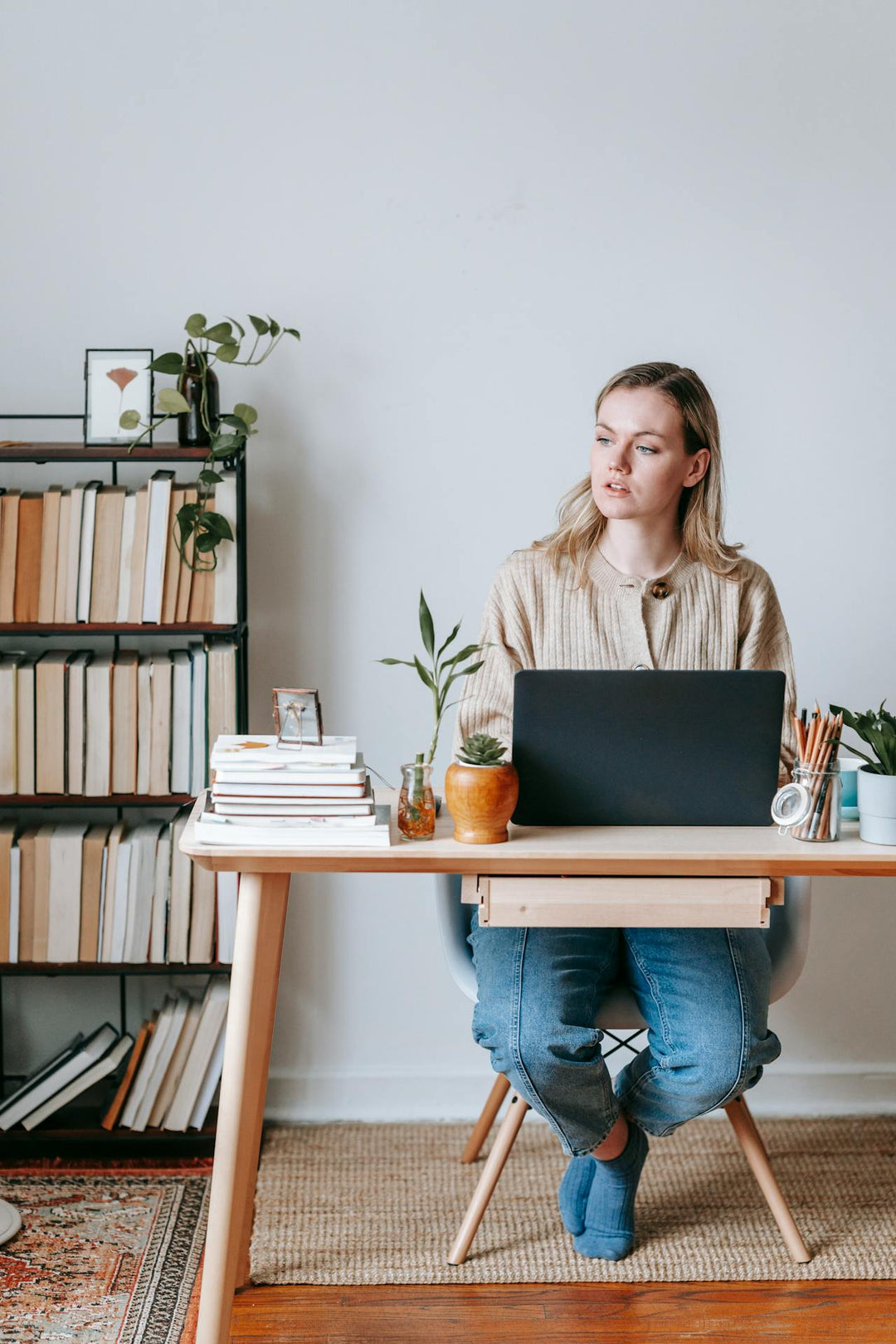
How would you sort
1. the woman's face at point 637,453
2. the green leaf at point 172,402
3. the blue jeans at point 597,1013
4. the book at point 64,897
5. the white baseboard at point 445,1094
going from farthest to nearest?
the white baseboard at point 445,1094, the book at point 64,897, the green leaf at point 172,402, the woman's face at point 637,453, the blue jeans at point 597,1013

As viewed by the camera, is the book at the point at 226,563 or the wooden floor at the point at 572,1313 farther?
the book at the point at 226,563

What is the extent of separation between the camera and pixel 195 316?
2.11m

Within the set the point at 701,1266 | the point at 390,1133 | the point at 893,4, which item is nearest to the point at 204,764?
the point at 390,1133

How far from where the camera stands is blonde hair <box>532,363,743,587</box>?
192cm

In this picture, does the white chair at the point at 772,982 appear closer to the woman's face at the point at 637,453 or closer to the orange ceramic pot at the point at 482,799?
the orange ceramic pot at the point at 482,799

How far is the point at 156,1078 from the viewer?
2.27 metres

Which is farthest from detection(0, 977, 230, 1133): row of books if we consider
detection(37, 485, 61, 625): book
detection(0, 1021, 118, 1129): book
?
detection(37, 485, 61, 625): book

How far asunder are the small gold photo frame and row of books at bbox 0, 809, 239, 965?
0.69 metres

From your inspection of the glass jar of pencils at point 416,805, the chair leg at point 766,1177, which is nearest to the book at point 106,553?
the glass jar of pencils at point 416,805

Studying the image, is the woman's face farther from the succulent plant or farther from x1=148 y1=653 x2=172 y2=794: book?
x1=148 y1=653 x2=172 y2=794: book

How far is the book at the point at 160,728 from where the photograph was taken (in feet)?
7.19

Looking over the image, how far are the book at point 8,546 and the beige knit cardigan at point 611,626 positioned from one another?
2.77 feet

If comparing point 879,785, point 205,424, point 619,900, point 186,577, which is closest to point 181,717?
point 186,577

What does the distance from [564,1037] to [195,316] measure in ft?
4.38
